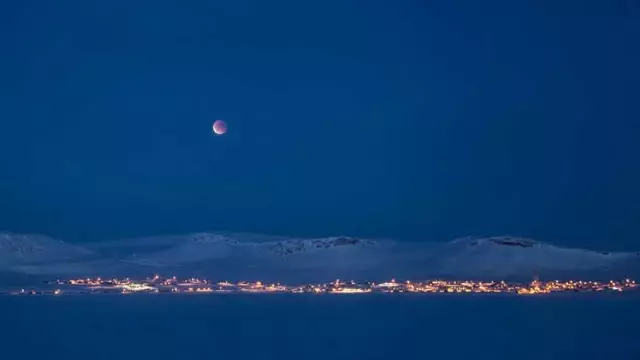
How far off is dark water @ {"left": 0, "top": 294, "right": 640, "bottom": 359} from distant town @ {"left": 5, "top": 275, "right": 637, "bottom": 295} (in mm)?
13968

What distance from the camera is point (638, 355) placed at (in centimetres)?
2255

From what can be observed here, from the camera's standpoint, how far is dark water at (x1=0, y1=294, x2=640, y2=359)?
2347 centimetres

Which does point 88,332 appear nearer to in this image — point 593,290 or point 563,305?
point 563,305

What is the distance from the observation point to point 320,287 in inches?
2474

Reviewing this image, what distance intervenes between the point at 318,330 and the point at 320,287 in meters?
34.4

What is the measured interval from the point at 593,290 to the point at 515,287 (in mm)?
5137

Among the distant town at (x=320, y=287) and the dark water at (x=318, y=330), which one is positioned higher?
the distant town at (x=320, y=287)

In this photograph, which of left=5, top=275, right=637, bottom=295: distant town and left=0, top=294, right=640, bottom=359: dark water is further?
left=5, top=275, right=637, bottom=295: distant town

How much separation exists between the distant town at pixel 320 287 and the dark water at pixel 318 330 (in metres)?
14.0

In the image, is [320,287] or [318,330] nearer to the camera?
[318,330]

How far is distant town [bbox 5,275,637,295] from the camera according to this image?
190ft

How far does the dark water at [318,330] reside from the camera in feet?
77.0

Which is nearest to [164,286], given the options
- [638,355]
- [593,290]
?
[593,290]

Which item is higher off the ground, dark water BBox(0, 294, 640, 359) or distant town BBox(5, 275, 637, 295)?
distant town BBox(5, 275, 637, 295)
